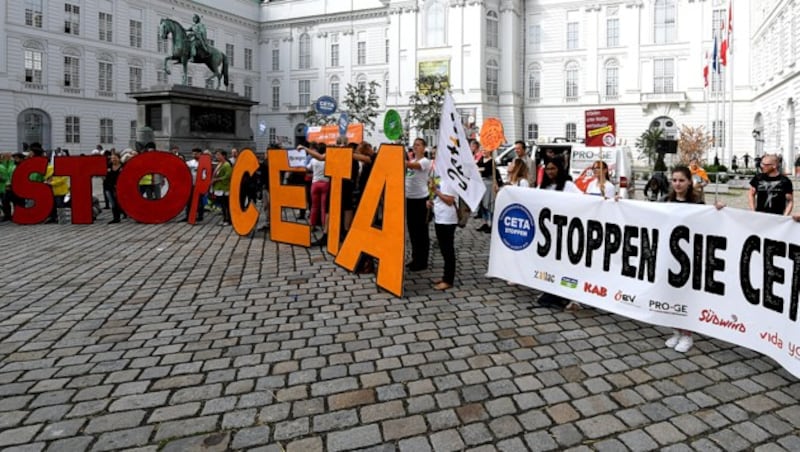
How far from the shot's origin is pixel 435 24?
157 ft

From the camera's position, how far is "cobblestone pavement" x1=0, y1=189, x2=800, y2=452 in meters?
3.20

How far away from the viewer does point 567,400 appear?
364cm

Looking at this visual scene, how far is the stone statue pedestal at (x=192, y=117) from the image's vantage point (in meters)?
18.1

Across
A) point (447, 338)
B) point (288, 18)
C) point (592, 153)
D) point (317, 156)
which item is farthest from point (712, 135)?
point (447, 338)

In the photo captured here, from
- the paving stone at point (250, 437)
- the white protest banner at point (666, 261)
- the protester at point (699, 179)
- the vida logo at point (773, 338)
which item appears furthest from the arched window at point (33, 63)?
the vida logo at point (773, 338)

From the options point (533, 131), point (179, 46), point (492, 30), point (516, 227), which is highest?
point (492, 30)

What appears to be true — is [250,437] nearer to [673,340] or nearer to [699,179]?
[673,340]

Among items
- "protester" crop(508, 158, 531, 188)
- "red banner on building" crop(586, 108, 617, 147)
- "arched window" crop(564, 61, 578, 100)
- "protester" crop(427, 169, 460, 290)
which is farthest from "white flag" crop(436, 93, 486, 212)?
"arched window" crop(564, 61, 578, 100)

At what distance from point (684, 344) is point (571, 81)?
46883 mm

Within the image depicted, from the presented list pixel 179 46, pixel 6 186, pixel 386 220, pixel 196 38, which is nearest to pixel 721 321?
pixel 386 220

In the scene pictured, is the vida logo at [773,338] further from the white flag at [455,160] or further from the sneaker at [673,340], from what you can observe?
the white flag at [455,160]

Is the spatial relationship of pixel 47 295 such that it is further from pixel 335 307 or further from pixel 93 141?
pixel 93 141

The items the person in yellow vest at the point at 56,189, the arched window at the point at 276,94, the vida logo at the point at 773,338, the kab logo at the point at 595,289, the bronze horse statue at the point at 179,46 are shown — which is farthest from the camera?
the arched window at the point at 276,94

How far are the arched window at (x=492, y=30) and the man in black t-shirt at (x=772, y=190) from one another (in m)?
42.8
